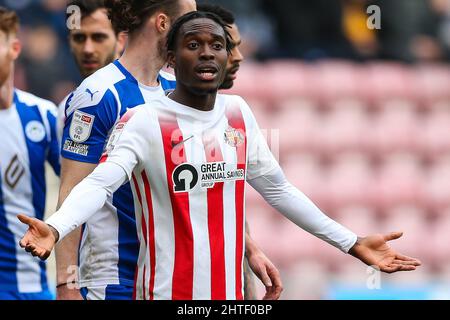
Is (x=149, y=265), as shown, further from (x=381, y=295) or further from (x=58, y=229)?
(x=381, y=295)

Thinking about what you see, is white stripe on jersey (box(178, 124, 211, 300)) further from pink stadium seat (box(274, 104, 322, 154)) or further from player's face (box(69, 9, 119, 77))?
pink stadium seat (box(274, 104, 322, 154))

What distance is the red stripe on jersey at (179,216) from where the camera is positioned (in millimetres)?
4633

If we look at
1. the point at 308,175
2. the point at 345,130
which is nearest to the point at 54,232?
the point at 308,175

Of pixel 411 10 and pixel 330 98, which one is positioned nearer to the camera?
pixel 330 98

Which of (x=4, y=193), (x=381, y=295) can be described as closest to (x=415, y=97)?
(x=381, y=295)

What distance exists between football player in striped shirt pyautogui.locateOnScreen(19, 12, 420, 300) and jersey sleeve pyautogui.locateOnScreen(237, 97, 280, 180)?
49 mm

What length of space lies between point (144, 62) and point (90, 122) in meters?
0.39

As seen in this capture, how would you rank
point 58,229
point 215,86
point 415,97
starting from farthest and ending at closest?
point 415,97
point 215,86
point 58,229

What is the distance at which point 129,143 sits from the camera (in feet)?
15.1

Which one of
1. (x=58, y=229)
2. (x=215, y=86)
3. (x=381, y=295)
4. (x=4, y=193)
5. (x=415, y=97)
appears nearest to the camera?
(x=58, y=229)

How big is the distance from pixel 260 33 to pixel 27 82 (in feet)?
9.55

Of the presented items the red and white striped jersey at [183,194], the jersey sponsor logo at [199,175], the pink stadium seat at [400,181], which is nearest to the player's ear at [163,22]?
the red and white striped jersey at [183,194]

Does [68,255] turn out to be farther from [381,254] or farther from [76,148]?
[381,254]

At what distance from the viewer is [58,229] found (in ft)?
14.1
